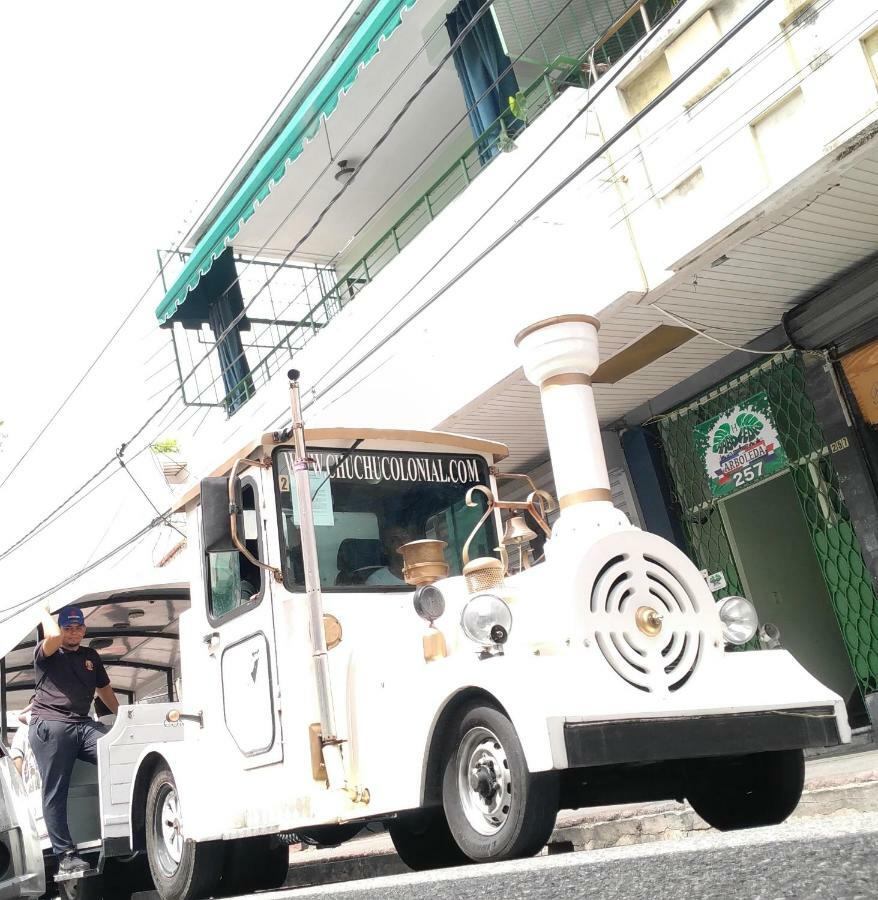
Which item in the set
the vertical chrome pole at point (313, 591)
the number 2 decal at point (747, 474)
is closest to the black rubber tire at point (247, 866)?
the vertical chrome pole at point (313, 591)

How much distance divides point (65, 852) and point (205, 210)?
8450 millimetres

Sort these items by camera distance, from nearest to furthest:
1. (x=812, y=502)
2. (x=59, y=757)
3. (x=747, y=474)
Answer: (x=59, y=757) < (x=812, y=502) < (x=747, y=474)

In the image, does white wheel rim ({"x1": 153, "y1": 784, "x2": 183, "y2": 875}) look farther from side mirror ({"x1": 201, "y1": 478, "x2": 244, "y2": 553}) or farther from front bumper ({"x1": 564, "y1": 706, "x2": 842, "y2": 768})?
front bumper ({"x1": 564, "y1": 706, "x2": 842, "y2": 768})

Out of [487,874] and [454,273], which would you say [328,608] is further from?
[454,273]

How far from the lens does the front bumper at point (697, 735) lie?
12.8 feet

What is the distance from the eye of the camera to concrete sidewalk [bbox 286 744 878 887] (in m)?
5.80

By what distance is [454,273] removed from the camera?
10.6 m

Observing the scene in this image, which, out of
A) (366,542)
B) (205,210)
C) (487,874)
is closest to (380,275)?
(205,210)

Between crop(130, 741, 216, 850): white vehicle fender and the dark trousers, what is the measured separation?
0.84 meters

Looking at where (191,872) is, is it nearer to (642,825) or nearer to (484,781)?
(484,781)

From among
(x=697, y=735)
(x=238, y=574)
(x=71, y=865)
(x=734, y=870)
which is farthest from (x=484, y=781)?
(x=71, y=865)

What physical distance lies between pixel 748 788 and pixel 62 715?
4.60m

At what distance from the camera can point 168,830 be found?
6152mm

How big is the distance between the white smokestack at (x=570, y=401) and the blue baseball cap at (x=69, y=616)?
3.65 metres
